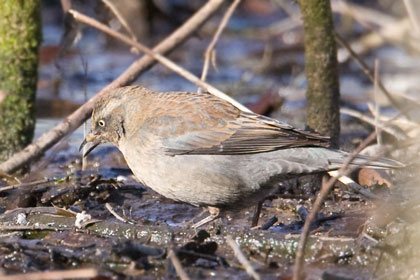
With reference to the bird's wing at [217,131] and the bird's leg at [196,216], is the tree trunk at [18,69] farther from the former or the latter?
the bird's leg at [196,216]

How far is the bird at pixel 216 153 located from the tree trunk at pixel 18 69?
172 centimetres

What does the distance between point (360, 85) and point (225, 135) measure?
6.27m

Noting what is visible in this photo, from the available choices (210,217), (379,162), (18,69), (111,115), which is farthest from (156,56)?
(379,162)

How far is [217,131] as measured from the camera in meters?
6.31

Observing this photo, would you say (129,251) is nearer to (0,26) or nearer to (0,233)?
(0,233)

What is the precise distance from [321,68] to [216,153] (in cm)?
154

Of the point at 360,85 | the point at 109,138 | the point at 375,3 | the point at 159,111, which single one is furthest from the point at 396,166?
the point at 375,3

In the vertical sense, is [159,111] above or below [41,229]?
above

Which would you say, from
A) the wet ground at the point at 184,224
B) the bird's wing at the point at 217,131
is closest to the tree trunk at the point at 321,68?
the wet ground at the point at 184,224

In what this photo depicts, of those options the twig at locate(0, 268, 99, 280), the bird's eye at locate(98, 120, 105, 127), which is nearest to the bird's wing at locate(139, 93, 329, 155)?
the bird's eye at locate(98, 120, 105, 127)

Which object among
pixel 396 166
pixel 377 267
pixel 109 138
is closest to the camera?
pixel 377 267

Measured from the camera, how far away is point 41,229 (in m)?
5.79

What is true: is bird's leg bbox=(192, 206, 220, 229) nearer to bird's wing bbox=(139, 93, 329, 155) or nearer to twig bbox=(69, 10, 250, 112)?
bird's wing bbox=(139, 93, 329, 155)

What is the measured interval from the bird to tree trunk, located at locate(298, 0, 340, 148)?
3.16 feet
